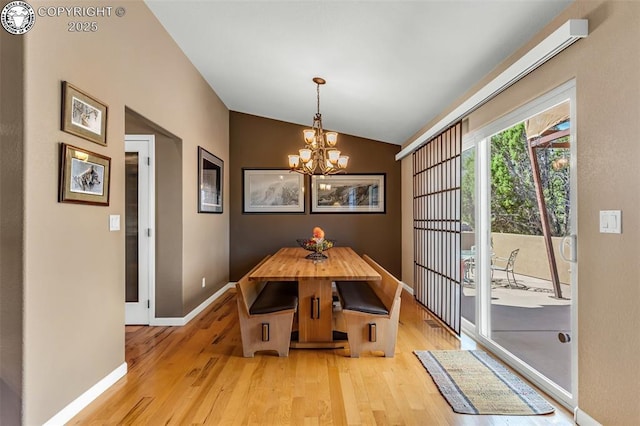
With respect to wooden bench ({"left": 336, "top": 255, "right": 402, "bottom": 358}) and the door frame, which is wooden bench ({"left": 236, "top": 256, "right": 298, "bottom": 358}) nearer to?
wooden bench ({"left": 336, "top": 255, "right": 402, "bottom": 358})

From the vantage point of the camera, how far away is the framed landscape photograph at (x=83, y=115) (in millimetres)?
1963

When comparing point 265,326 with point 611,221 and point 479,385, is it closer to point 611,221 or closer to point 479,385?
point 479,385

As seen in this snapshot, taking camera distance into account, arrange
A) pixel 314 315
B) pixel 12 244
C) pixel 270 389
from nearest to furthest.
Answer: pixel 12 244 → pixel 270 389 → pixel 314 315

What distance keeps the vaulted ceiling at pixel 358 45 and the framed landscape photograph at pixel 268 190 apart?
Answer: 1.38 m

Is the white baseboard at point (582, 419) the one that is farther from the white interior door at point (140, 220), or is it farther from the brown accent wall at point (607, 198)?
the white interior door at point (140, 220)

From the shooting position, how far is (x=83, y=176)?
6.89 ft

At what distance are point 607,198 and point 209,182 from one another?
4.09 m

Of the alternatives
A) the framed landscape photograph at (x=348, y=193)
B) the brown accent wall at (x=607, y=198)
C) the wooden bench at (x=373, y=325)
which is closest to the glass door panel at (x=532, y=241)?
the brown accent wall at (x=607, y=198)

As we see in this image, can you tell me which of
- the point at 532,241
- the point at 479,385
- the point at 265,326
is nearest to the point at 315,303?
the point at 265,326

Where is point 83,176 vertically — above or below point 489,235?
above

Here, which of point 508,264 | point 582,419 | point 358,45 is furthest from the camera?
point 508,264

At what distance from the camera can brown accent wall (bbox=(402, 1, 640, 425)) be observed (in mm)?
1604

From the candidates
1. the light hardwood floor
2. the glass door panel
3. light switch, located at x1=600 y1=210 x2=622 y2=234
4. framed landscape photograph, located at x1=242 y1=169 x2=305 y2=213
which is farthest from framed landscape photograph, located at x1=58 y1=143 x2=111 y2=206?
framed landscape photograph, located at x1=242 y1=169 x2=305 y2=213

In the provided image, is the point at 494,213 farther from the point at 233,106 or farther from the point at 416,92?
the point at 233,106
